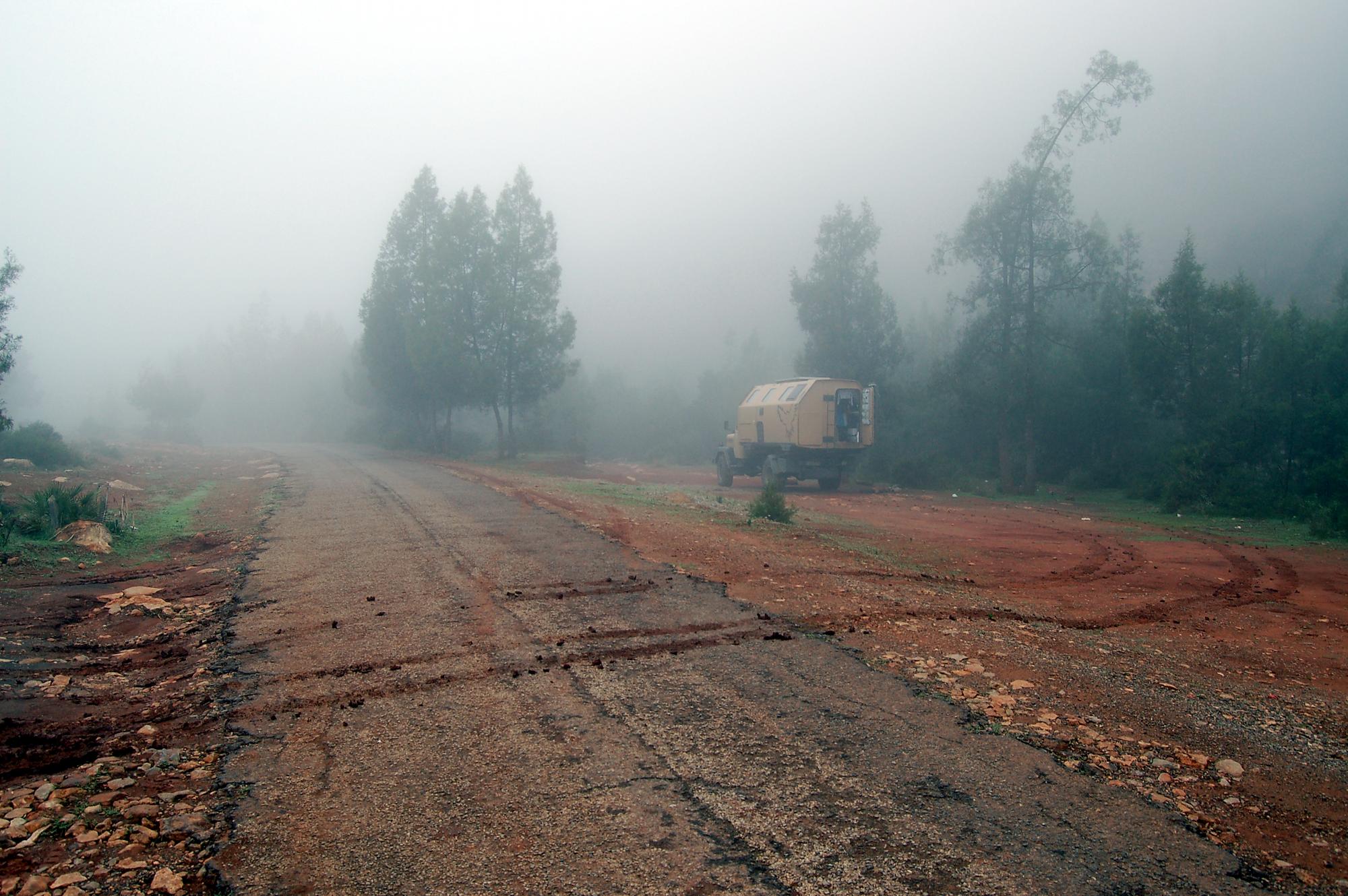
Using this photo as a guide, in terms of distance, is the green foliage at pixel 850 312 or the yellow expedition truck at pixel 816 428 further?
the green foliage at pixel 850 312

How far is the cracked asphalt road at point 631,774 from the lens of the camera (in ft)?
10.6

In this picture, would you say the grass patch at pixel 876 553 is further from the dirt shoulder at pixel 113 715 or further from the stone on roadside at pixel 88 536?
the stone on roadside at pixel 88 536

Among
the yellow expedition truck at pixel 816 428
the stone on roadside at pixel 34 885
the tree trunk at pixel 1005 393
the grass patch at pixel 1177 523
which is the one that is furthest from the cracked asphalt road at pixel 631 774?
the tree trunk at pixel 1005 393

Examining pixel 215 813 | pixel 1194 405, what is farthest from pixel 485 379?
pixel 215 813

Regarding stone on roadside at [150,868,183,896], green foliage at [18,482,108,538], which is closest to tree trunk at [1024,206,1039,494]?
green foliage at [18,482,108,538]

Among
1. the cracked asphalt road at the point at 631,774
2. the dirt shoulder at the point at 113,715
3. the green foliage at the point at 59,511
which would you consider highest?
the green foliage at the point at 59,511

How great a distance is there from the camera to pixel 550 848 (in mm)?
3396

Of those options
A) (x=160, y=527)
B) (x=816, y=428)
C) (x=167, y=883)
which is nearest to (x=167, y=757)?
(x=167, y=883)

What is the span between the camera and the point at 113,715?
5160 millimetres

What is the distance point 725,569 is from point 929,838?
6019 millimetres

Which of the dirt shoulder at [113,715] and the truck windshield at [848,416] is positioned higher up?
the truck windshield at [848,416]

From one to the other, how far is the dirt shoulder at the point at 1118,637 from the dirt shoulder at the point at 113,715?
4.47 m

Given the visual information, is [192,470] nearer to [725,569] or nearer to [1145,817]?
[725,569]

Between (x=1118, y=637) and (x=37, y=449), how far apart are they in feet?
112
